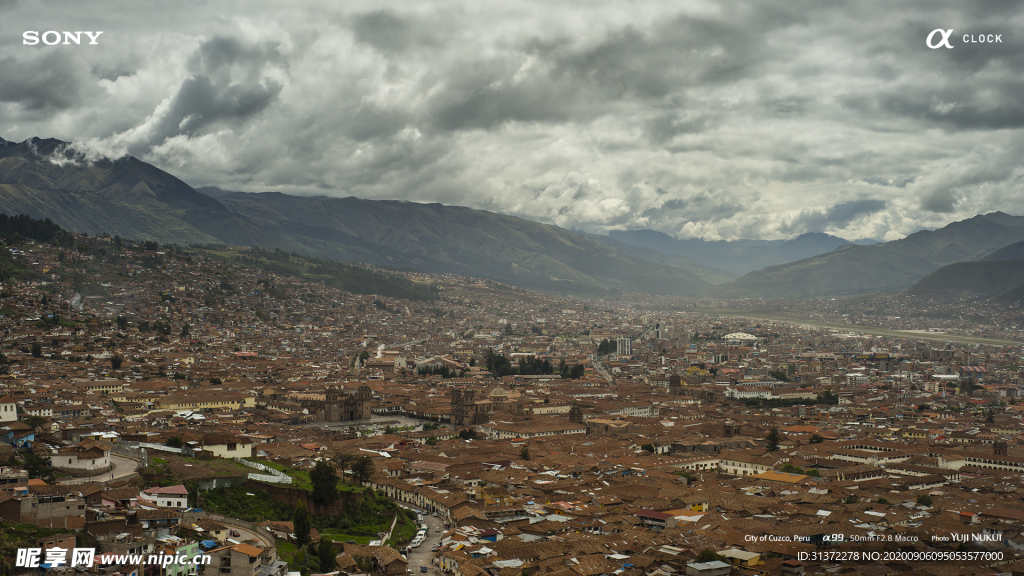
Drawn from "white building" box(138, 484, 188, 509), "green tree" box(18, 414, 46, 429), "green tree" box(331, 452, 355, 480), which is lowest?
"green tree" box(331, 452, 355, 480)

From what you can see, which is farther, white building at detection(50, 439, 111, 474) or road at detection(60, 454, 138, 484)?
white building at detection(50, 439, 111, 474)

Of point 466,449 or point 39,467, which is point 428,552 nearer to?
point 39,467

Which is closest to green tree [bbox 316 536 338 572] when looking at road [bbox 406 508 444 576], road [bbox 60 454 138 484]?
road [bbox 406 508 444 576]

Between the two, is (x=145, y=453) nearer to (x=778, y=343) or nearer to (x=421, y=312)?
(x=778, y=343)

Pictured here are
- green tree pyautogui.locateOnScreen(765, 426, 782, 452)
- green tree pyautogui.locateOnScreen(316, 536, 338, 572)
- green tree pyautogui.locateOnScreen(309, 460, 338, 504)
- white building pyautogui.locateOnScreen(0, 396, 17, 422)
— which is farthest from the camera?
green tree pyautogui.locateOnScreen(765, 426, 782, 452)

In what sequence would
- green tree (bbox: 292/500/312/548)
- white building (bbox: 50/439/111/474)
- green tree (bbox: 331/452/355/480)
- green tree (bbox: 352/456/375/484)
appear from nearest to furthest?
green tree (bbox: 292/500/312/548)
white building (bbox: 50/439/111/474)
green tree (bbox: 352/456/375/484)
green tree (bbox: 331/452/355/480)

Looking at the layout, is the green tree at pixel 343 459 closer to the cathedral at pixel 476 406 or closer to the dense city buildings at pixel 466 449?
the dense city buildings at pixel 466 449

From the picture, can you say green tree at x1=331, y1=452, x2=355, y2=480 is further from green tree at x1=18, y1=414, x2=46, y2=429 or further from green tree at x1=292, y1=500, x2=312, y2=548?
green tree at x1=292, y1=500, x2=312, y2=548
